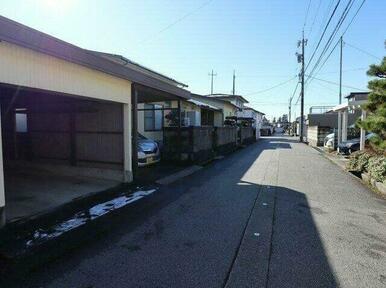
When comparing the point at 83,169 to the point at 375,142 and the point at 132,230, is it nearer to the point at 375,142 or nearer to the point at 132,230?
the point at 132,230

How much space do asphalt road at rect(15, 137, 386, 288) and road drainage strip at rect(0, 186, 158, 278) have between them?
30 cm

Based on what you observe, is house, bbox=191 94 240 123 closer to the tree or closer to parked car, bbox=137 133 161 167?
Answer: parked car, bbox=137 133 161 167

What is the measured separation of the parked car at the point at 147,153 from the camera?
10.5 metres

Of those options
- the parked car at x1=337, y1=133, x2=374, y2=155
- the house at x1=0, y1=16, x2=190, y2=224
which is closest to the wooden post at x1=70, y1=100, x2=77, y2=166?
the house at x1=0, y1=16, x2=190, y2=224

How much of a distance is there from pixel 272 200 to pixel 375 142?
13.1 feet

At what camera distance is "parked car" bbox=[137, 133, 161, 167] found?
1052 cm

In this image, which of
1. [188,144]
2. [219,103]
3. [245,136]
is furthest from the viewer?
[219,103]

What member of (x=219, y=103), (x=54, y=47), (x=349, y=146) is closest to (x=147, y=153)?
(x=54, y=47)

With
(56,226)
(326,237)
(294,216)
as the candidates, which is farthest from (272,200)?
(56,226)

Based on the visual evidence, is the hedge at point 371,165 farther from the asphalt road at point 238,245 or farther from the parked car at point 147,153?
the parked car at point 147,153

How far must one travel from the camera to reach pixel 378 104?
8.45m

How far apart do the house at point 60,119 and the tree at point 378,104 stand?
227 inches

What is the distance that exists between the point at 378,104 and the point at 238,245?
22.2 ft

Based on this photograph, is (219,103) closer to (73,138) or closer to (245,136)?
(245,136)
